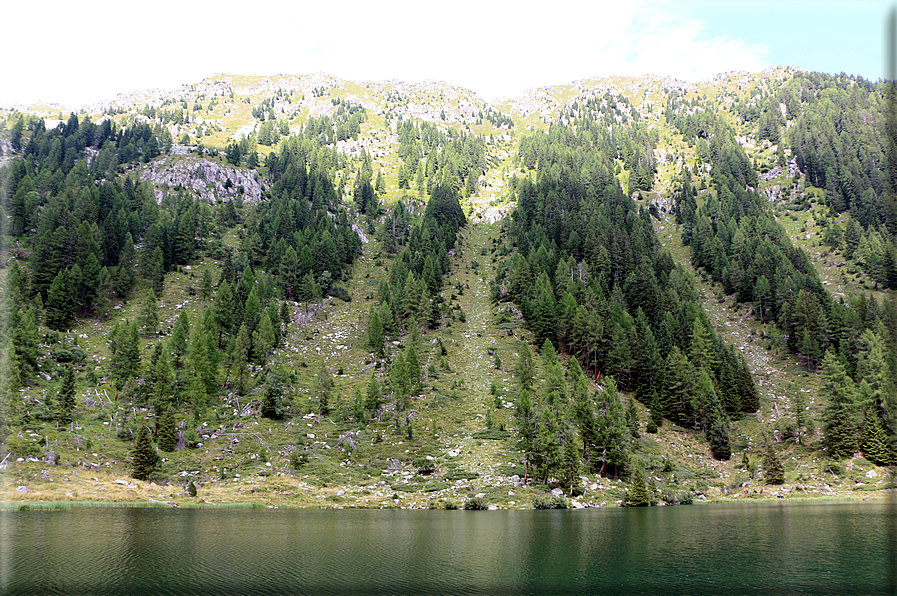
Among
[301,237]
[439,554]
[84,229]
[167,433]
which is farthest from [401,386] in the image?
[84,229]

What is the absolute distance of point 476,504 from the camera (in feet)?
185

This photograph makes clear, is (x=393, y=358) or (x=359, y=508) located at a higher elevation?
(x=393, y=358)

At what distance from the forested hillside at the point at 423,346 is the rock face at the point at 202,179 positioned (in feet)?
4.34

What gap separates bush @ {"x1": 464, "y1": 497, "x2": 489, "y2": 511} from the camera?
56.0 metres

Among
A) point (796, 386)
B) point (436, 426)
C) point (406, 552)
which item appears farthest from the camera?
point (796, 386)

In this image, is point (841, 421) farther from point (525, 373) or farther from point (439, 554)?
point (439, 554)

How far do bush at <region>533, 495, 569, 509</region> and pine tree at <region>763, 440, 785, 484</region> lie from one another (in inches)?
1400

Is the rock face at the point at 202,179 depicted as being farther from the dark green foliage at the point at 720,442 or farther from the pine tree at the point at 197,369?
the dark green foliage at the point at 720,442

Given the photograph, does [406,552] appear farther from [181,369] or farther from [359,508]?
[181,369]

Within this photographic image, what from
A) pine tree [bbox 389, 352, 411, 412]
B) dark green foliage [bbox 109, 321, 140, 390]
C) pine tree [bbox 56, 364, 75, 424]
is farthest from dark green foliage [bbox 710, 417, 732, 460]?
pine tree [bbox 56, 364, 75, 424]

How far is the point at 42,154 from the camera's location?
17000 centimetres

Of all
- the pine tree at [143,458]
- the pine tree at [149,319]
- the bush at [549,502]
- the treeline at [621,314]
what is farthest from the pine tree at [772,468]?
the pine tree at [149,319]

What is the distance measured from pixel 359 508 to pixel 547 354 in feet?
150

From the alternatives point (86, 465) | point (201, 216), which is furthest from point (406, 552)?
point (201, 216)
